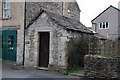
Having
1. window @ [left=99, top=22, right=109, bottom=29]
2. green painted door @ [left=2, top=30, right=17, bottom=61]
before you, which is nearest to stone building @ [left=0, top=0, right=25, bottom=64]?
green painted door @ [left=2, top=30, right=17, bottom=61]

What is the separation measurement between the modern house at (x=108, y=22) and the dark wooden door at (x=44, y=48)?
80.8ft

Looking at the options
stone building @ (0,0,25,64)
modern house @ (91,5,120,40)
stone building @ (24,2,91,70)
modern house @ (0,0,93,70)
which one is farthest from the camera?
modern house @ (91,5,120,40)

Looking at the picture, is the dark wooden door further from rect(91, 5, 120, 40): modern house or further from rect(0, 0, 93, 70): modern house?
rect(91, 5, 120, 40): modern house

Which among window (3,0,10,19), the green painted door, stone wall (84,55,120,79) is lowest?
stone wall (84,55,120,79)

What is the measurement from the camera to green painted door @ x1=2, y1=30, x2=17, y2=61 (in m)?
18.8

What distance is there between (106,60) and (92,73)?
46.5 inches

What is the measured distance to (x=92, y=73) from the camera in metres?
13.6

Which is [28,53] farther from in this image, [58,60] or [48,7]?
[48,7]

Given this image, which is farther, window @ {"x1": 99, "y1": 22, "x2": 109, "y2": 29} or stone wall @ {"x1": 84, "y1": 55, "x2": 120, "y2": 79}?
window @ {"x1": 99, "y1": 22, "x2": 109, "y2": 29}

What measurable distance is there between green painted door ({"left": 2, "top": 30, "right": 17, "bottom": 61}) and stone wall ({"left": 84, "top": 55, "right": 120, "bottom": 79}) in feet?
23.9

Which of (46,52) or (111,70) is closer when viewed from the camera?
(111,70)

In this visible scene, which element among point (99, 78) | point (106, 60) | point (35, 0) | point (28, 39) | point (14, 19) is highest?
point (35, 0)

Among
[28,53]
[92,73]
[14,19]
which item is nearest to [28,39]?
[28,53]

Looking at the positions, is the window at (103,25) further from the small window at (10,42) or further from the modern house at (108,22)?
the small window at (10,42)
